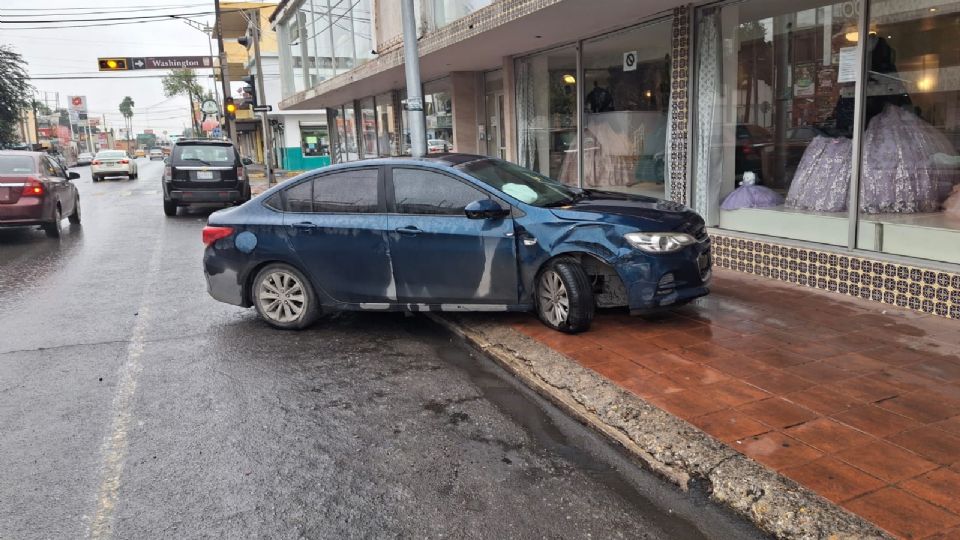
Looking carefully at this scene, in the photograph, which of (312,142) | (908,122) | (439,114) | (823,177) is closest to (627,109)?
(823,177)

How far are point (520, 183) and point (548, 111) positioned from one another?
6331mm

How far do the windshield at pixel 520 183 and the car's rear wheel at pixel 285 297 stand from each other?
73.2 inches

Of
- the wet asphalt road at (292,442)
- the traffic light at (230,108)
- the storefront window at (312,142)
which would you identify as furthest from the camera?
the storefront window at (312,142)

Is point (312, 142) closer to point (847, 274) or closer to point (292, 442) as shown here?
point (847, 274)

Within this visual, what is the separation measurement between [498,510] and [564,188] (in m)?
3.93

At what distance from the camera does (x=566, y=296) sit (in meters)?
5.75

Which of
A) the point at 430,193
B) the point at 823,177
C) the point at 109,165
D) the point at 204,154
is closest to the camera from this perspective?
the point at 430,193

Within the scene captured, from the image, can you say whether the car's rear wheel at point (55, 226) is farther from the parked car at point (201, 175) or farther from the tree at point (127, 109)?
the tree at point (127, 109)

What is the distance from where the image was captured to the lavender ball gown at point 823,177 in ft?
23.6

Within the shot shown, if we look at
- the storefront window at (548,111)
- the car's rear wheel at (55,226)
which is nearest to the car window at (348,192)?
the storefront window at (548,111)

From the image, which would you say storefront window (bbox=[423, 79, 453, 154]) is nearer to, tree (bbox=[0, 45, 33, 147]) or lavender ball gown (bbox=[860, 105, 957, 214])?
lavender ball gown (bbox=[860, 105, 957, 214])

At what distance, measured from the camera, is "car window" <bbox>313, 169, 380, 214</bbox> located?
6320mm

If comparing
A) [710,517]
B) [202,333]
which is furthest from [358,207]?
[710,517]

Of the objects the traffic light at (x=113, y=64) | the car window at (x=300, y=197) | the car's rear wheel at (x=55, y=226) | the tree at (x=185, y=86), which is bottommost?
the car's rear wheel at (x=55, y=226)
